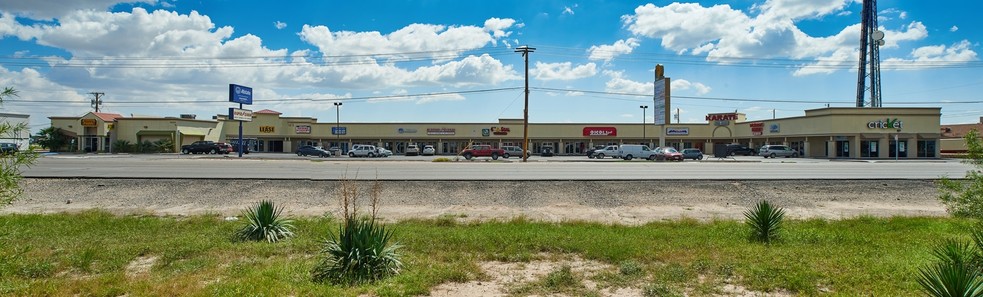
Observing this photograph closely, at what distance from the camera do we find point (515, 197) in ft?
61.9

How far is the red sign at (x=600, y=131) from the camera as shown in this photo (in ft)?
243

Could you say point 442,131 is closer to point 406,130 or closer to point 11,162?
point 406,130

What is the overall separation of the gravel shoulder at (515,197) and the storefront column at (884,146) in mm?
40489

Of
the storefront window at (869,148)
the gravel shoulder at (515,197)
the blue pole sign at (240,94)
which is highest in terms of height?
the blue pole sign at (240,94)

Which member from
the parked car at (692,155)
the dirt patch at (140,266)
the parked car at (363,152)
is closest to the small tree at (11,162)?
the dirt patch at (140,266)

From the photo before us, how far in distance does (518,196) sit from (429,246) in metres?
9.85

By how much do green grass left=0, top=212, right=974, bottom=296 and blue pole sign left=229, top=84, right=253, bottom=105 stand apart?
41.7 meters

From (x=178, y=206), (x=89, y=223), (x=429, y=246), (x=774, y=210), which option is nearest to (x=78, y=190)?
(x=178, y=206)

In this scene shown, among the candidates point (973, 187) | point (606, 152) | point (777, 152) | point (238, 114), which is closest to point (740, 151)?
point (777, 152)

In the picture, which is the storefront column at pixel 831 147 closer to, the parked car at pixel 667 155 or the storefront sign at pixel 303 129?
the parked car at pixel 667 155

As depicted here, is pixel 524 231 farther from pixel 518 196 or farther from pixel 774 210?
pixel 518 196

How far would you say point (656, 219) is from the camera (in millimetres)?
14758

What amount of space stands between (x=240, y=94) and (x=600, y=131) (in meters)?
46.0

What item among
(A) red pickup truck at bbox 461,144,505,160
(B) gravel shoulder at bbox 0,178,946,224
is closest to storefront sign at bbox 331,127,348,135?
(A) red pickup truck at bbox 461,144,505,160
